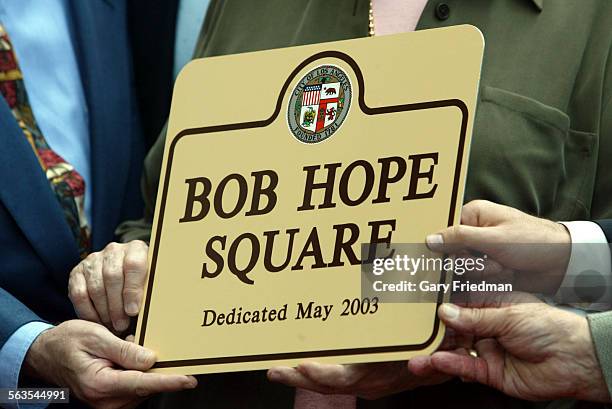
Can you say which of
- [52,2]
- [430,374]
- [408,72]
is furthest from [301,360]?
[52,2]

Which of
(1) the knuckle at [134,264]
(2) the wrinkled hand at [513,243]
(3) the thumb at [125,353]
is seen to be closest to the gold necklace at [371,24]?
(2) the wrinkled hand at [513,243]

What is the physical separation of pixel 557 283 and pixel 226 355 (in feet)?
1.51

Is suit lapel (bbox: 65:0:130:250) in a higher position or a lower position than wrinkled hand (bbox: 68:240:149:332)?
higher

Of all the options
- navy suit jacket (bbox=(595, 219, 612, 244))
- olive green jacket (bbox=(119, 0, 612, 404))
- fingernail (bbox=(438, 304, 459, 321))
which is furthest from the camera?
olive green jacket (bbox=(119, 0, 612, 404))

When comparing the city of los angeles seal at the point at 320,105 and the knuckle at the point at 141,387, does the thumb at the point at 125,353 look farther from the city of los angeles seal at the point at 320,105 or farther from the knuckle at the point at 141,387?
A: the city of los angeles seal at the point at 320,105

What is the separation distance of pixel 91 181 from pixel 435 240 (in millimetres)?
915

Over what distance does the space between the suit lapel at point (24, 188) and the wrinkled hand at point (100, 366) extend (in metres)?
0.27

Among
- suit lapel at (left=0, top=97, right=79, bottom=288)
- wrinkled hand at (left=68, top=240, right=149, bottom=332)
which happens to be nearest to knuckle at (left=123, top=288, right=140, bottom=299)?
wrinkled hand at (left=68, top=240, right=149, bottom=332)

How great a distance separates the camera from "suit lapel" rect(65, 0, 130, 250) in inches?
84.2

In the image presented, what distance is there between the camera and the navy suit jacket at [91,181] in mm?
1971

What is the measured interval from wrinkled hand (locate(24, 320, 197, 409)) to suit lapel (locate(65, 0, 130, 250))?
0.42 metres

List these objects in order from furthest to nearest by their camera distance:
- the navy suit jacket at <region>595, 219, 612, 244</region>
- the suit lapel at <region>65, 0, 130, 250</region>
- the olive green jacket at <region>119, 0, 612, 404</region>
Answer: the suit lapel at <region>65, 0, 130, 250</region>
the olive green jacket at <region>119, 0, 612, 404</region>
the navy suit jacket at <region>595, 219, 612, 244</region>

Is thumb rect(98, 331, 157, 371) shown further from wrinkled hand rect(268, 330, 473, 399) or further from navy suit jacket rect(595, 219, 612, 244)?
navy suit jacket rect(595, 219, 612, 244)

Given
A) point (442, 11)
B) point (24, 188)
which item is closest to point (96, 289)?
point (24, 188)
